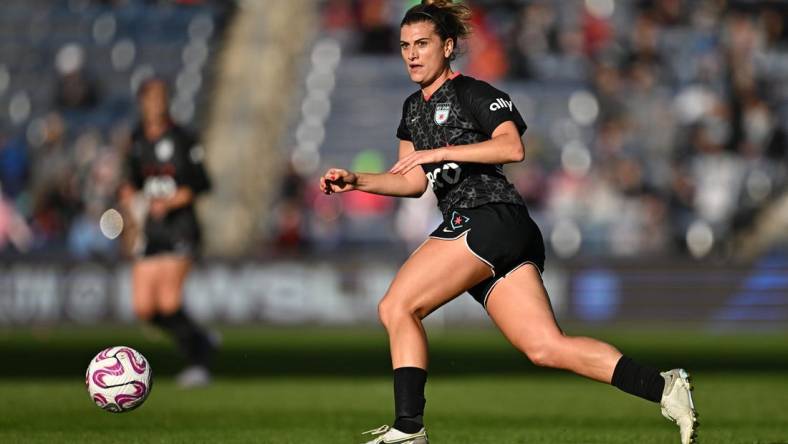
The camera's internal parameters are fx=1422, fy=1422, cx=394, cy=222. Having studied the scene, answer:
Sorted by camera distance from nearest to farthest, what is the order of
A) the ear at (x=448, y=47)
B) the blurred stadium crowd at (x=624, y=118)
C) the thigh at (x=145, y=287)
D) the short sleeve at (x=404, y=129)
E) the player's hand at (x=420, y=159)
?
the player's hand at (x=420, y=159) → the ear at (x=448, y=47) → the short sleeve at (x=404, y=129) → the thigh at (x=145, y=287) → the blurred stadium crowd at (x=624, y=118)

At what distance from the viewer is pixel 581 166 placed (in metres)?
23.0

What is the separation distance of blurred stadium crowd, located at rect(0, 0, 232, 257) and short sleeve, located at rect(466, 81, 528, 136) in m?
14.2

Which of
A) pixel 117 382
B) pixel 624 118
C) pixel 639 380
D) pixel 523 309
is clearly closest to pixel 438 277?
pixel 523 309

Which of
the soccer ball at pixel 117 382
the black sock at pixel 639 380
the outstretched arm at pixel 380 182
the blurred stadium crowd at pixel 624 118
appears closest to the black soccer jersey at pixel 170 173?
the soccer ball at pixel 117 382

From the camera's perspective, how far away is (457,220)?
23.8ft

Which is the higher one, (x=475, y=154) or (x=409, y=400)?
(x=475, y=154)

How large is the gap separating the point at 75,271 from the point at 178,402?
9.50 meters

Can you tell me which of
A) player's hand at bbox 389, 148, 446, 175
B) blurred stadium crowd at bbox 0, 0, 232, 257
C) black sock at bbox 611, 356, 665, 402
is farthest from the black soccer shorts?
blurred stadium crowd at bbox 0, 0, 232, 257

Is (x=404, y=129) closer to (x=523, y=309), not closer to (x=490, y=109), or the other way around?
(x=490, y=109)

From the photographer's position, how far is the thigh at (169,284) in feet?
40.3

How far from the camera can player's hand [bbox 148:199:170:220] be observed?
12312 mm

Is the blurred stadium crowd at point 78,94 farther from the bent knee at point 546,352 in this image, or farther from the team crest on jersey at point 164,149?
the bent knee at point 546,352

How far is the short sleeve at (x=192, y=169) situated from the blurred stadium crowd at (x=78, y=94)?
8544 mm

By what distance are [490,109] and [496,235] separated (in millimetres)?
631
